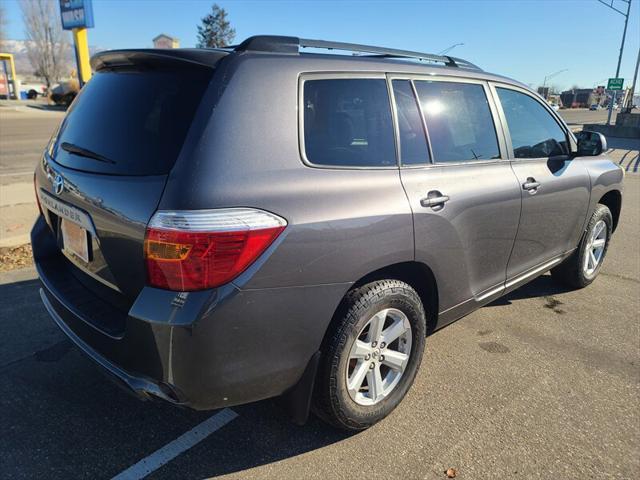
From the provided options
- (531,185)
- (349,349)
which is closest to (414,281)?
(349,349)

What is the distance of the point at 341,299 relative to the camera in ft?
7.55

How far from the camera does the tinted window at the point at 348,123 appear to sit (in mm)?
2295

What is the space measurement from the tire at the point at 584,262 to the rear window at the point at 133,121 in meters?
3.74

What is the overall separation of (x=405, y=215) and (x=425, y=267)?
387 mm

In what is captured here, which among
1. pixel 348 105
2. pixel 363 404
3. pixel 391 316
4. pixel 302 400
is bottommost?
pixel 363 404

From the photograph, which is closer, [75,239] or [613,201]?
[75,239]

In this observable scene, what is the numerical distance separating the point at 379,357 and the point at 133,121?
169cm

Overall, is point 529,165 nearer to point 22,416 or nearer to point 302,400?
point 302,400

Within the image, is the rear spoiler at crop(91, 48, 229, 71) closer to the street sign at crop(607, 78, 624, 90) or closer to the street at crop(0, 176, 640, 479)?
the street at crop(0, 176, 640, 479)

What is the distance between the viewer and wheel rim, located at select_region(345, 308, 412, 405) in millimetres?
2523

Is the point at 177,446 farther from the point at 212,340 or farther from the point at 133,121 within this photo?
the point at 133,121

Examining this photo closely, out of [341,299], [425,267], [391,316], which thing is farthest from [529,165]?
[341,299]

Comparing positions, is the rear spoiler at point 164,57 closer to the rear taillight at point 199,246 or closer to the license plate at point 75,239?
the rear taillight at point 199,246

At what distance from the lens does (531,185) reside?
3461 mm
